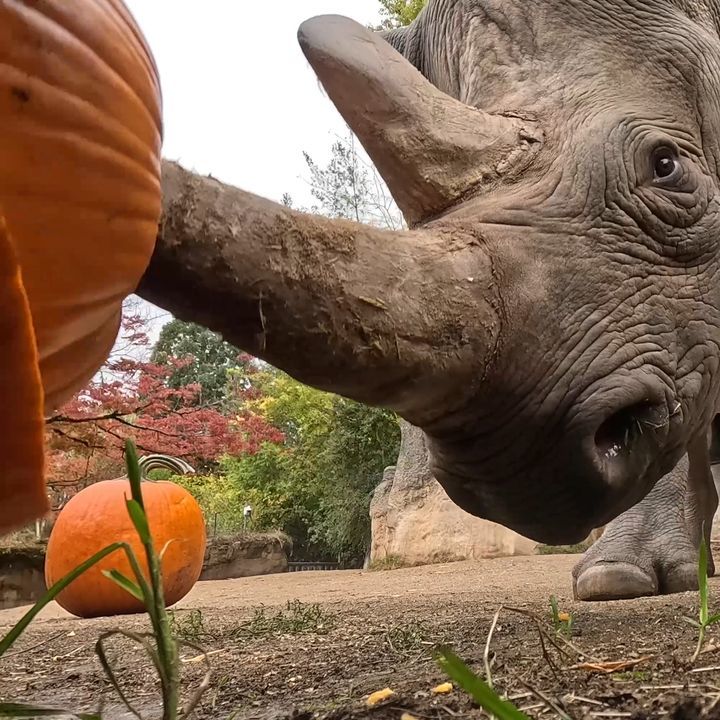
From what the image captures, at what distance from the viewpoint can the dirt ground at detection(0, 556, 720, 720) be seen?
106 centimetres

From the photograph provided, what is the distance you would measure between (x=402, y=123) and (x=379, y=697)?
3.28 ft

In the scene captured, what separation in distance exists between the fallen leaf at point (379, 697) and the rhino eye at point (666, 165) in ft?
4.05

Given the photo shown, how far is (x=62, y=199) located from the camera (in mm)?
697

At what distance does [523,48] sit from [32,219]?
1803 mm

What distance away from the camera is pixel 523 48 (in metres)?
2.24

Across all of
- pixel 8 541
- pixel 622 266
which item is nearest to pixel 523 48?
pixel 622 266

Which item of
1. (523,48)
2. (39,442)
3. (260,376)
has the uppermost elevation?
(260,376)

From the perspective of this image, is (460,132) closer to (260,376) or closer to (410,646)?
(410,646)

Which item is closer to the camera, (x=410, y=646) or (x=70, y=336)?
(x=70, y=336)

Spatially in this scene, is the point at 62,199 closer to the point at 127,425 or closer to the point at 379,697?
the point at 379,697

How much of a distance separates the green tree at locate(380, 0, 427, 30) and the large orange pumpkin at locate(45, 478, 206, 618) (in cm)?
932

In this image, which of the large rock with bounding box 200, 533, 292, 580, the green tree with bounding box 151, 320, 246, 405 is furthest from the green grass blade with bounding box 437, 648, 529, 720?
the green tree with bounding box 151, 320, 246, 405

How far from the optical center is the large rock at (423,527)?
28.7ft

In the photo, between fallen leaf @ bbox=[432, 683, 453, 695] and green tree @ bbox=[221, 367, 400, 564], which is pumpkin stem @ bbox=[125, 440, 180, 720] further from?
green tree @ bbox=[221, 367, 400, 564]
